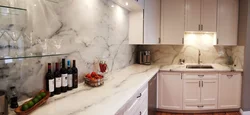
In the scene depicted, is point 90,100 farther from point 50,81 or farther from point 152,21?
point 152,21

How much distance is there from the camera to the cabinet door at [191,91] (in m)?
3.68

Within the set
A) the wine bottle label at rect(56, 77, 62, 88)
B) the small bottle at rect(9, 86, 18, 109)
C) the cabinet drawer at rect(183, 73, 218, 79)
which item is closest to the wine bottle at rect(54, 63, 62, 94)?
the wine bottle label at rect(56, 77, 62, 88)

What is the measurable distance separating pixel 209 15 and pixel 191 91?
5.29 ft

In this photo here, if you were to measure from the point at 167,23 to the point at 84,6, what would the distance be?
2.28 meters

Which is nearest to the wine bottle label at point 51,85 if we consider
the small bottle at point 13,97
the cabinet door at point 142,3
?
the small bottle at point 13,97

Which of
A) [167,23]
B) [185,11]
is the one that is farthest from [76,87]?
[185,11]

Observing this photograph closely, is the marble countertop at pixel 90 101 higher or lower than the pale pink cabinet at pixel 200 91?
higher

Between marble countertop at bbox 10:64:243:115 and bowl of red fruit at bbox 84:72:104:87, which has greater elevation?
bowl of red fruit at bbox 84:72:104:87

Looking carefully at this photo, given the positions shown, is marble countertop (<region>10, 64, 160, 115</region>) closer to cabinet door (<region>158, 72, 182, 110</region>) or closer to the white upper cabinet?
cabinet door (<region>158, 72, 182, 110</region>)

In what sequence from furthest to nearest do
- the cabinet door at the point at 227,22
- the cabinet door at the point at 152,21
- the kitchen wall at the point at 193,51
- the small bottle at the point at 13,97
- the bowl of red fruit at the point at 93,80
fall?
1. the kitchen wall at the point at 193,51
2. the cabinet door at the point at 227,22
3. the cabinet door at the point at 152,21
4. the bowl of red fruit at the point at 93,80
5. the small bottle at the point at 13,97

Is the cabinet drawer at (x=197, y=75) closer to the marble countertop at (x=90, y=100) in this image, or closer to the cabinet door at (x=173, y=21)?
the cabinet door at (x=173, y=21)

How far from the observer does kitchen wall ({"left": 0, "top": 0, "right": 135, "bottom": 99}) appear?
1389 millimetres

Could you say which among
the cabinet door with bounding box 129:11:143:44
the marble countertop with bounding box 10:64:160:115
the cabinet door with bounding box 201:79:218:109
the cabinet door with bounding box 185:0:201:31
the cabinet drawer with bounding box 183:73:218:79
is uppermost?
the cabinet door with bounding box 185:0:201:31

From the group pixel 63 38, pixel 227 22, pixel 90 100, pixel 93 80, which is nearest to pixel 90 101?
pixel 90 100
